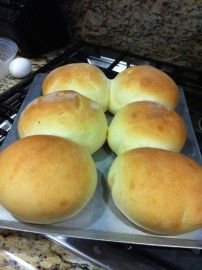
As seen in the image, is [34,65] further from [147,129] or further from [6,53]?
[147,129]

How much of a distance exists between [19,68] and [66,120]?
39 centimetres

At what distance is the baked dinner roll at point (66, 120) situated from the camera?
1.94 feet

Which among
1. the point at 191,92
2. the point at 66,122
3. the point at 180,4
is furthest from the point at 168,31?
the point at 66,122

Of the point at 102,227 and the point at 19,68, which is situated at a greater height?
the point at 19,68

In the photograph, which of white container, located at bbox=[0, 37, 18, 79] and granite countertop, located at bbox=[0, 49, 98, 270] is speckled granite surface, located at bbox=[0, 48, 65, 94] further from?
granite countertop, located at bbox=[0, 49, 98, 270]

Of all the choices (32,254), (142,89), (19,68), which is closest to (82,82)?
(142,89)

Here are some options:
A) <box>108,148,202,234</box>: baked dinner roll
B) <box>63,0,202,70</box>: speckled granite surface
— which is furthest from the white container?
<box>108,148,202,234</box>: baked dinner roll

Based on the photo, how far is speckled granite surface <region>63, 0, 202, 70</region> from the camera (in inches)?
36.3

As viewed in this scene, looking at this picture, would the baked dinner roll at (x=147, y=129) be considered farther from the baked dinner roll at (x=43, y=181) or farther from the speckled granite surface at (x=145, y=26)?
the speckled granite surface at (x=145, y=26)

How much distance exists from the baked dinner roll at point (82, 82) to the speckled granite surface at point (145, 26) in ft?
1.08

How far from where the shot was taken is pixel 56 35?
108cm

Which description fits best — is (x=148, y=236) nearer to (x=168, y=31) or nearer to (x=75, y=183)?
(x=75, y=183)

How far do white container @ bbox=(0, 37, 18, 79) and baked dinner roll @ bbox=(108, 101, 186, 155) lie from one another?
47 centimetres

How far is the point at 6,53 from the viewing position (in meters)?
1.00
